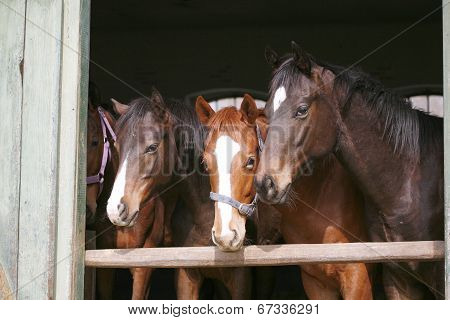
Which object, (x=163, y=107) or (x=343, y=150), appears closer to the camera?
(x=343, y=150)

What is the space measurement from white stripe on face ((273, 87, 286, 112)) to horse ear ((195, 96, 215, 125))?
1.57ft

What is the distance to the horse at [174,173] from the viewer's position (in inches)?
185

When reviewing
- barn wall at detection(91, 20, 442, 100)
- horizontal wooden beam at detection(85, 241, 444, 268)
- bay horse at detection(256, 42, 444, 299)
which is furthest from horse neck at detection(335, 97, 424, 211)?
barn wall at detection(91, 20, 442, 100)

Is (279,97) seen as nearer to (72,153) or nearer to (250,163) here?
(250,163)

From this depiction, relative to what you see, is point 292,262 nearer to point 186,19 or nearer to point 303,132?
point 303,132

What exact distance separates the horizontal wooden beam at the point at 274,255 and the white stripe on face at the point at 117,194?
433 mm

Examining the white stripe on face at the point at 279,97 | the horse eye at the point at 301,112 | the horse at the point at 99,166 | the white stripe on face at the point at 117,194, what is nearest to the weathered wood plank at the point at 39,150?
the white stripe on face at the point at 117,194

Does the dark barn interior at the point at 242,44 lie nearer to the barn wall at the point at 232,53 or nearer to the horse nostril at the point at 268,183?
the barn wall at the point at 232,53

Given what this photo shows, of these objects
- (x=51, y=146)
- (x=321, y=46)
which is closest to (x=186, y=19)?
(x=321, y=46)

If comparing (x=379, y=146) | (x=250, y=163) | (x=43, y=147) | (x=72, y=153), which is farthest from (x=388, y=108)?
(x=43, y=147)

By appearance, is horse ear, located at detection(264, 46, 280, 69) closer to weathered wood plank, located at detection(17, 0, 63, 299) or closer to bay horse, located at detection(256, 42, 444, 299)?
bay horse, located at detection(256, 42, 444, 299)

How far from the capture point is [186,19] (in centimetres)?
970

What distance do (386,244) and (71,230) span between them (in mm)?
1465

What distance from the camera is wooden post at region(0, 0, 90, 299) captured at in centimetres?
359
